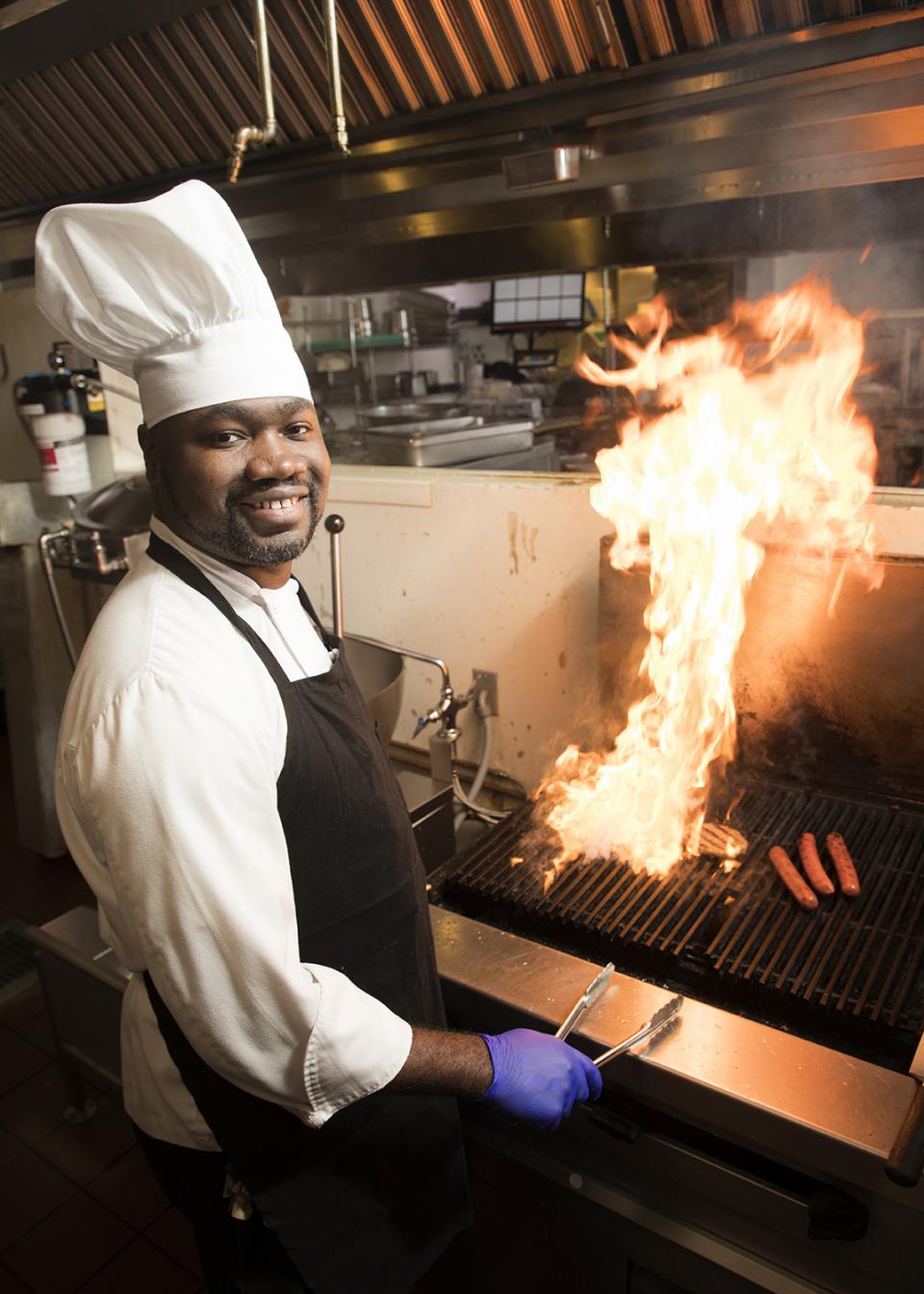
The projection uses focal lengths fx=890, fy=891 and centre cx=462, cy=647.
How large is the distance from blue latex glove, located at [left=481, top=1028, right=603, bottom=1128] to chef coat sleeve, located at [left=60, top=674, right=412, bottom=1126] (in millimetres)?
214

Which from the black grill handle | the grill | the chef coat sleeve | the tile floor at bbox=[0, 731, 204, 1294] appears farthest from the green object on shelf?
the black grill handle

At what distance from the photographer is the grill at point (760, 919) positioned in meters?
1.35

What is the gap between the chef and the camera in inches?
42.4

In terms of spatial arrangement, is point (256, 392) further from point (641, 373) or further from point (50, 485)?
point (50, 485)

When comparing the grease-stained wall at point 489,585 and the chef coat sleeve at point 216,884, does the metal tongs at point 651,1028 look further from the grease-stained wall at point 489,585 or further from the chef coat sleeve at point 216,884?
the grease-stained wall at point 489,585

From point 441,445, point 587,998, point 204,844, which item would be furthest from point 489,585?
point 204,844

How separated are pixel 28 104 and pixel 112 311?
81.2 inches

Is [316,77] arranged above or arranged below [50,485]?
above

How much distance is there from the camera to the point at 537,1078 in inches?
50.3

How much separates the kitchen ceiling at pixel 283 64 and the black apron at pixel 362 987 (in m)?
1.32

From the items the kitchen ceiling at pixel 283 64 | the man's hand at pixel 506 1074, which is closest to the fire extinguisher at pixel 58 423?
the kitchen ceiling at pixel 283 64

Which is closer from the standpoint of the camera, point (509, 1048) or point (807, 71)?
point (509, 1048)

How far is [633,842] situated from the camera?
1.84 m

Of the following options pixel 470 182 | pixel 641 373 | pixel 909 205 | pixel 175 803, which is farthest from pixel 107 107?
pixel 175 803
